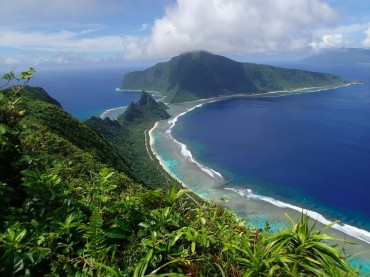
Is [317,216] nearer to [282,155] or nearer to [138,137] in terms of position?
[282,155]

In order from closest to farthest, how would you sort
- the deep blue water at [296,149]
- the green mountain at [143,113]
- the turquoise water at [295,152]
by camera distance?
the turquoise water at [295,152], the deep blue water at [296,149], the green mountain at [143,113]

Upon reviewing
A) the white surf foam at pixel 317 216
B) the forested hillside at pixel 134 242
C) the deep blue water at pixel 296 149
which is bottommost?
the deep blue water at pixel 296 149

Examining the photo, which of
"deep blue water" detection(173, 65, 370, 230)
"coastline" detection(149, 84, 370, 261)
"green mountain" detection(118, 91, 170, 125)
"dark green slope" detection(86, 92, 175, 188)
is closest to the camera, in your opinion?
"coastline" detection(149, 84, 370, 261)

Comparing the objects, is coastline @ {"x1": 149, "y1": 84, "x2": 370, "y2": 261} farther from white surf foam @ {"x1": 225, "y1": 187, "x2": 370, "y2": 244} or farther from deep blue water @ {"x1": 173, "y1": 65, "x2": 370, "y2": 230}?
deep blue water @ {"x1": 173, "y1": 65, "x2": 370, "y2": 230}

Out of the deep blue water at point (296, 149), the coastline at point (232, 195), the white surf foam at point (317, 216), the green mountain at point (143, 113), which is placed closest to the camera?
the white surf foam at point (317, 216)

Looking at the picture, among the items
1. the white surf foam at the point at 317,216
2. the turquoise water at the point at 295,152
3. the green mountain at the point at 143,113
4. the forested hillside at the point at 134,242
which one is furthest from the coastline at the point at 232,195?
the green mountain at the point at 143,113

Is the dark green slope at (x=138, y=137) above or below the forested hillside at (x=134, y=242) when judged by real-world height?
below

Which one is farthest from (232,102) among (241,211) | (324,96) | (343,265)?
(343,265)

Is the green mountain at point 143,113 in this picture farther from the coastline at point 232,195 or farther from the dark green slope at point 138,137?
the coastline at point 232,195

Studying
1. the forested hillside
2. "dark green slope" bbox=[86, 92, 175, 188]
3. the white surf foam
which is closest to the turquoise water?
the white surf foam
